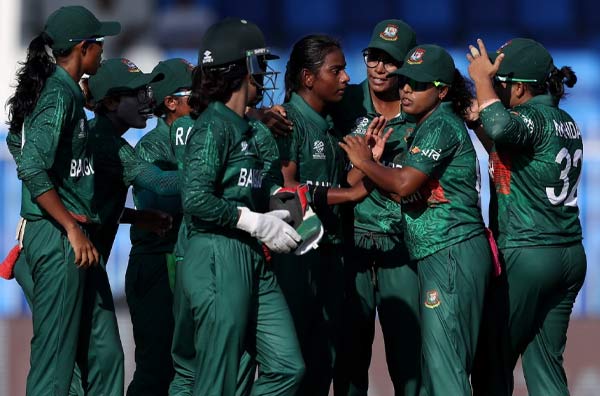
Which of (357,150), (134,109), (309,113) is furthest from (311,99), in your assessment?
(134,109)

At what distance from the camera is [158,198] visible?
7027 mm

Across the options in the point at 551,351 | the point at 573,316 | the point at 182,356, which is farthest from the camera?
the point at 573,316

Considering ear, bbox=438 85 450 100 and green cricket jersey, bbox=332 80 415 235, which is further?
green cricket jersey, bbox=332 80 415 235

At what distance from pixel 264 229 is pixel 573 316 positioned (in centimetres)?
480

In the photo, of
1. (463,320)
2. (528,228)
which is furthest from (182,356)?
(528,228)

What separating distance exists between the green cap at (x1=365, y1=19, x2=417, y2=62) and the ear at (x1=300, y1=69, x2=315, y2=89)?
40 centimetres

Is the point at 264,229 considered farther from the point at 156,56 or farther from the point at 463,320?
the point at 156,56

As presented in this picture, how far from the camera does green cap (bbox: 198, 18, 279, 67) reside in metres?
5.61

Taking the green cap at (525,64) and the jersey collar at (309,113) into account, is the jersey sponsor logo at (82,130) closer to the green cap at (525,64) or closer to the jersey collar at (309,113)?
the jersey collar at (309,113)

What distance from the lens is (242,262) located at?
18.1ft

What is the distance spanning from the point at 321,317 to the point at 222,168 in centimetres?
141

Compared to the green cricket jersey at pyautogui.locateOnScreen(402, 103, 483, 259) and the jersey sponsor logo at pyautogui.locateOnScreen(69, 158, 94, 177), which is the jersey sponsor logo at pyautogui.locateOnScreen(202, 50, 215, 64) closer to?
the jersey sponsor logo at pyautogui.locateOnScreen(69, 158, 94, 177)

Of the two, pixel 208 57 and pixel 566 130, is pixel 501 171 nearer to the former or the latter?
pixel 566 130

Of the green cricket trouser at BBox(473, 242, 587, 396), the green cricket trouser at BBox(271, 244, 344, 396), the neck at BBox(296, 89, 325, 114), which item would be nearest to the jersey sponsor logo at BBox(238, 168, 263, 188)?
the green cricket trouser at BBox(271, 244, 344, 396)
